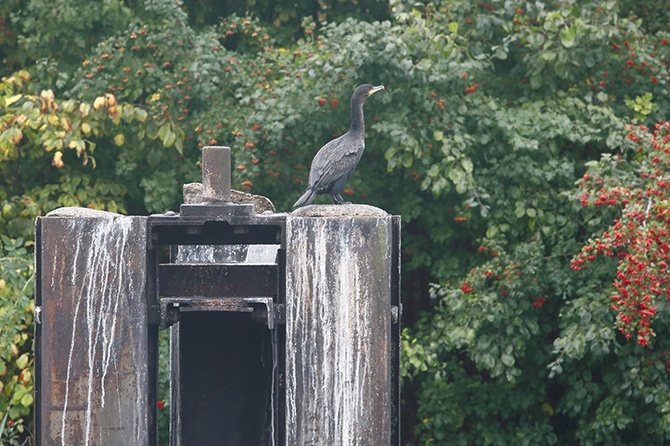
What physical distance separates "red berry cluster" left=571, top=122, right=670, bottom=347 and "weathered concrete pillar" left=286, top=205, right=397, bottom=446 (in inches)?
99.3

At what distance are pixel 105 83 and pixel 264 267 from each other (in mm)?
4638

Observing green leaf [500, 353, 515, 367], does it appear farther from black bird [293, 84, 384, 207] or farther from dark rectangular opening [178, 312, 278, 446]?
black bird [293, 84, 384, 207]

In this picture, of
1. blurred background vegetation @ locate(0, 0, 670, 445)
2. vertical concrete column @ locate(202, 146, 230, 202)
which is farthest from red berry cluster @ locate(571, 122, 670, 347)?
vertical concrete column @ locate(202, 146, 230, 202)

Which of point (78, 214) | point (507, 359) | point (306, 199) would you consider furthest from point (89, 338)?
point (507, 359)

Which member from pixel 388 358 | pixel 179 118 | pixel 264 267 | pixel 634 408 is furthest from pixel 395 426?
pixel 179 118

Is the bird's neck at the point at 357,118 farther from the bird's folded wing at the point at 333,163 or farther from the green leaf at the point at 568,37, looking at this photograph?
the green leaf at the point at 568,37

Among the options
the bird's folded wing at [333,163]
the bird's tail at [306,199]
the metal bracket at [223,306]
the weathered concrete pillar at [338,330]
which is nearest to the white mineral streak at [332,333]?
the weathered concrete pillar at [338,330]

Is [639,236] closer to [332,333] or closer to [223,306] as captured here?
[332,333]

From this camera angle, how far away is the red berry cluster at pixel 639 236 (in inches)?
363

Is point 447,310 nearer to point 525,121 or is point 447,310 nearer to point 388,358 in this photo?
point 525,121

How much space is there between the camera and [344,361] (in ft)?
23.5

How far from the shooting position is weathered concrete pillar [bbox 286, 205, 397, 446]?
7.15 m

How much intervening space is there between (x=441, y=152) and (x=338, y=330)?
413 centimetres

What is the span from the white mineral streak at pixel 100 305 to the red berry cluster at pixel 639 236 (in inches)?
138
